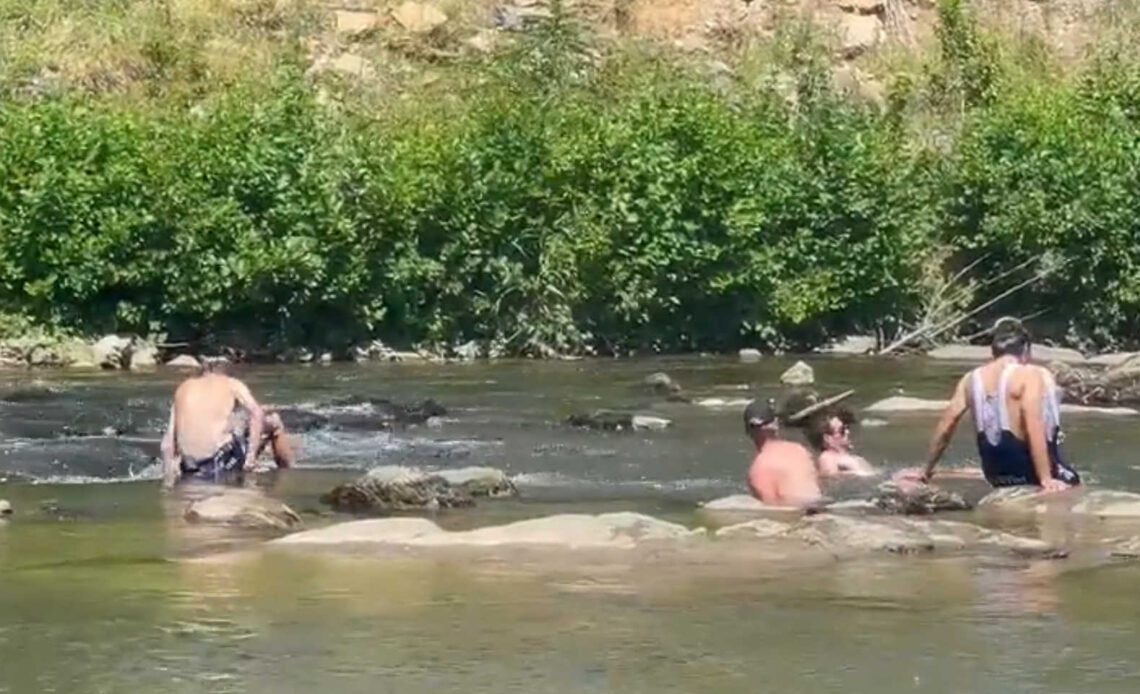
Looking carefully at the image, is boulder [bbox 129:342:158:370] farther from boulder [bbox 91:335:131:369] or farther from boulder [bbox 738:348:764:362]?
boulder [bbox 738:348:764:362]

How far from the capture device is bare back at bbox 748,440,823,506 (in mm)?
14227

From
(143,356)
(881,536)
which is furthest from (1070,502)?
(143,356)

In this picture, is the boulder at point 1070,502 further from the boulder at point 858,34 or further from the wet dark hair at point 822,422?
the boulder at point 858,34

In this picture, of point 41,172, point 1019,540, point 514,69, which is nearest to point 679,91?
point 514,69

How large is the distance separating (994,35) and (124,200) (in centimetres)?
1696

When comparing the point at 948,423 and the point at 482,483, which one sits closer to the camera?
the point at 948,423

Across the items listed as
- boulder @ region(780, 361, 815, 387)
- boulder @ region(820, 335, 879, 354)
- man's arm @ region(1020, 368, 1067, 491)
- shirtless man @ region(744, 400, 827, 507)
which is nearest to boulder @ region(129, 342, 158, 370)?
boulder @ region(780, 361, 815, 387)

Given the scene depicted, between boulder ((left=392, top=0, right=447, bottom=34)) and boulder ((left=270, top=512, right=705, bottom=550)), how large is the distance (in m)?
27.5

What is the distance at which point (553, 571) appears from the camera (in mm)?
10992

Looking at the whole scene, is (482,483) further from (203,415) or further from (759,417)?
(203,415)

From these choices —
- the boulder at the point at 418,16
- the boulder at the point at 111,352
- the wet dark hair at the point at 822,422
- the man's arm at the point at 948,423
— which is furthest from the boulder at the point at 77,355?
the man's arm at the point at 948,423

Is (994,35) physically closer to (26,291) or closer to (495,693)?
(26,291)

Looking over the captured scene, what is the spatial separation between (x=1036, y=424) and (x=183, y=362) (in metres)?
15.7

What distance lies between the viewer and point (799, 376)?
2561 centimetres
